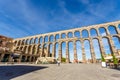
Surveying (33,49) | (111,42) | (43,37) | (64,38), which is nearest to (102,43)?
(111,42)

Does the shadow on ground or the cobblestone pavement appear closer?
the cobblestone pavement

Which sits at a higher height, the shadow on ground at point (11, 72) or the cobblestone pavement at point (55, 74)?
the shadow on ground at point (11, 72)

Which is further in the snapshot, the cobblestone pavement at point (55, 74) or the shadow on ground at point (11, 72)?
the shadow on ground at point (11, 72)

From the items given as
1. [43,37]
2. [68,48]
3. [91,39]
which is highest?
[43,37]

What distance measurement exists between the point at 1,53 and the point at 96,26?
131 ft

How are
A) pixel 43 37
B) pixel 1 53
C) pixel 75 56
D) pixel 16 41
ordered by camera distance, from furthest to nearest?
1. pixel 16 41
2. pixel 43 37
3. pixel 75 56
4. pixel 1 53

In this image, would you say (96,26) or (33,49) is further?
(33,49)

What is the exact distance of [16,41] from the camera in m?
58.9

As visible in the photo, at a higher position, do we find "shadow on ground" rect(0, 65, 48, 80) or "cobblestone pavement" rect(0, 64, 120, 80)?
"shadow on ground" rect(0, 65, 48, 80)

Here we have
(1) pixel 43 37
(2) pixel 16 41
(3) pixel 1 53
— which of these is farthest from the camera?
(2) pixel 16 41

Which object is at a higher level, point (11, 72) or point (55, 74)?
point (11, 72)

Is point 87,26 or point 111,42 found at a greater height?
point 87,26

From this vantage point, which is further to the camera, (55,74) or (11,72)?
(11,72)

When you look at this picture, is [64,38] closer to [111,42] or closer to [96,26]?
[96,26]
